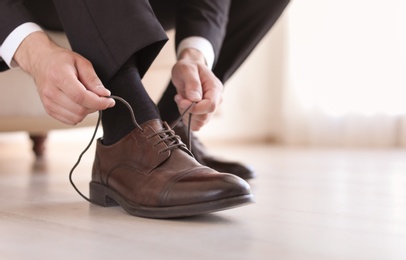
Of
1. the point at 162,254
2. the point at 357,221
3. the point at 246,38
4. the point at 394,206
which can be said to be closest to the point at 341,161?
the point at 246,38

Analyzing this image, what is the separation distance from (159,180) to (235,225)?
120mm

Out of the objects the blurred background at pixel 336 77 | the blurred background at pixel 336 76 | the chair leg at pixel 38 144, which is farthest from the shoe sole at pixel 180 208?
the blurred background at pixel 336 76

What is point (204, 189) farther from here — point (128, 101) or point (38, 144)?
point (38, 144)

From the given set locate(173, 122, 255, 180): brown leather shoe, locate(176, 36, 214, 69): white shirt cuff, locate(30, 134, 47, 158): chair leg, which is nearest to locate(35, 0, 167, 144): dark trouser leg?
locate(176, 36, 214, 69): white shirt cuff

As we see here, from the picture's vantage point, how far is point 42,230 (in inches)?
32.1

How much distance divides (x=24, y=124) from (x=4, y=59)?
2.02 feet

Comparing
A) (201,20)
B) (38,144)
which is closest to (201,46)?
(201,20)

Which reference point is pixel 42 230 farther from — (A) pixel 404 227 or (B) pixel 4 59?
(A) pixel 404 227

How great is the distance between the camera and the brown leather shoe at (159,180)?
2.75 ft

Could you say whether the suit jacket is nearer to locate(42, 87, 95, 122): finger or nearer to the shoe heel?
locate(42, 87, 95, 122): finger

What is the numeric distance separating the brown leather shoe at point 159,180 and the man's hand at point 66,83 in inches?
3.4

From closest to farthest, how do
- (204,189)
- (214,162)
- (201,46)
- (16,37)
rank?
1. (204,189)
2. (16,37)
3. (201,46)
4. (214,162)

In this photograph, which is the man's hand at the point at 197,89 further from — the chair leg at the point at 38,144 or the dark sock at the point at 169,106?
the chair leg at the point at 38,144

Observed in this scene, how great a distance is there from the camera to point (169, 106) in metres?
1.25
